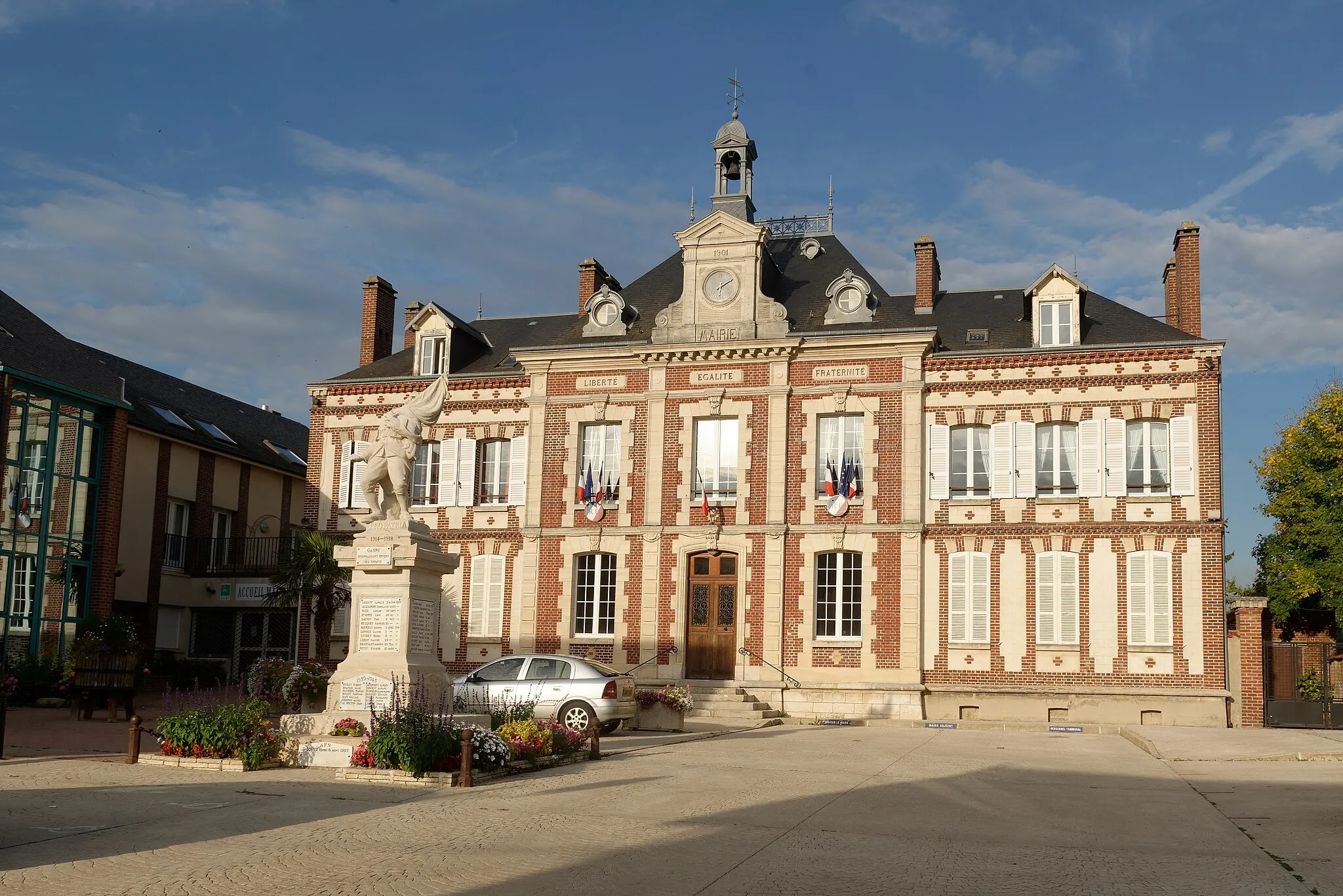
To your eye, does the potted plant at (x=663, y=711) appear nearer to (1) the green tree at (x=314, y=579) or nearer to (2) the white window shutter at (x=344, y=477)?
(1) the green tree at (x=314, y=579)

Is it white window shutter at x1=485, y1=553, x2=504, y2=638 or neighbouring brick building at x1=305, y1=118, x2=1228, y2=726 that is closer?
neighbouring brick building at x1=305, y1=118, x2=1228, y2=726

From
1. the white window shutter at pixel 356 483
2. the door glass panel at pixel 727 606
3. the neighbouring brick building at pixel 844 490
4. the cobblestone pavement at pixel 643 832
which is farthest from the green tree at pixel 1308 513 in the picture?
the white window shutter at pixel 356 483

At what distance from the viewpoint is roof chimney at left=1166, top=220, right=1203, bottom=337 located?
26.7m

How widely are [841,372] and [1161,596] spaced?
8070 millimetres

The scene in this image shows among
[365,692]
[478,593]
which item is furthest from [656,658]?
[365,692]

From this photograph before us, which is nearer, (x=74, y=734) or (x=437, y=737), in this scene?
(x=437, y=737)

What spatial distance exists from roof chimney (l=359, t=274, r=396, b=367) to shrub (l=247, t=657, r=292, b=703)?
1251cm

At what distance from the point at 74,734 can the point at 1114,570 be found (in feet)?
63.3

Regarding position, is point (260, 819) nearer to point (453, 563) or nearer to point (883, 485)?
point (453, 563)

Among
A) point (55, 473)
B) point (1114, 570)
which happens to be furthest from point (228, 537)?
point (1114, 570)

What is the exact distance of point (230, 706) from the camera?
1403 centimetres

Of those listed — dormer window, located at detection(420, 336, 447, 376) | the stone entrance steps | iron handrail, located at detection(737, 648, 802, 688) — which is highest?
dormer window, located at detection(420, 336, 447, 376)

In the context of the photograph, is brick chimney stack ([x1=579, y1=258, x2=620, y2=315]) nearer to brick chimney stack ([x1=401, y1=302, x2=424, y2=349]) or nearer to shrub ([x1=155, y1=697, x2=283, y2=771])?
brick chimney stack ([x1=401, y1=302, x2=424, y2=349])

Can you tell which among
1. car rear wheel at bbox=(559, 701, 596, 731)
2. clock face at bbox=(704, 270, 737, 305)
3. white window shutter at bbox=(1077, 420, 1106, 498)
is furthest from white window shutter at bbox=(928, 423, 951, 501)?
car rear wheel at bbox=(559, 701, 596, 731)
